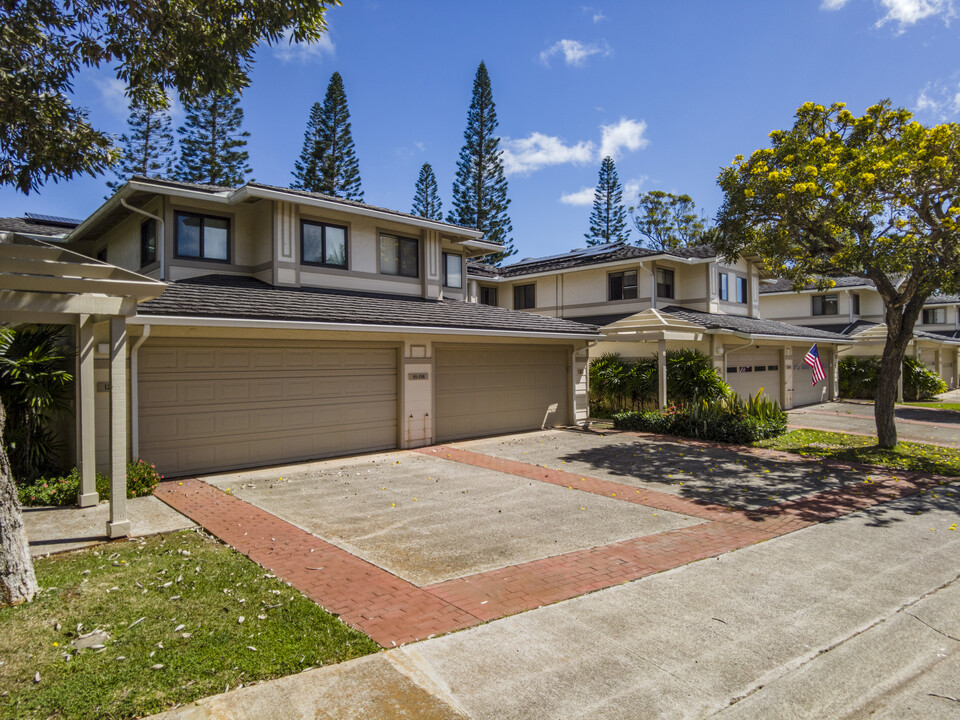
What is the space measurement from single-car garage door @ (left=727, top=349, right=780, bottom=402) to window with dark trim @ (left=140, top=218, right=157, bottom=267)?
1752cm

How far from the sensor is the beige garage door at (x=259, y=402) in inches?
396

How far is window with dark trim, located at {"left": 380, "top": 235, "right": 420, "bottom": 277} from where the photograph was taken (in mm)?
15258

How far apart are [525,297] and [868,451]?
52.1 ft

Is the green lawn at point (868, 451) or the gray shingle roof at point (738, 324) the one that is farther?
the gray shingle roof at point (738, 324)

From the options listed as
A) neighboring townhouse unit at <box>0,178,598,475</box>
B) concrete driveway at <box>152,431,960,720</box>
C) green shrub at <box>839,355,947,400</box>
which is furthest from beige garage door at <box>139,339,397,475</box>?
green shrub at <box>839,355,947,400</box>

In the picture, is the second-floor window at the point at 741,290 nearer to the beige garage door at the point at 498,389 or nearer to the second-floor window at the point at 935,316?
the beige garage door at the point at 498,389

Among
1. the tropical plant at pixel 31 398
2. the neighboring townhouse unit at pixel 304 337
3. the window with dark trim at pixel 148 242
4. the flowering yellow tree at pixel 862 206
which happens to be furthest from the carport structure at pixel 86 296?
the flowering yellow tree at pixel 862 206

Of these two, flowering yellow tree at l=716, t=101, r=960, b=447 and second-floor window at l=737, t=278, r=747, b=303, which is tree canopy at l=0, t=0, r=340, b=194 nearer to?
flowering yellow tree at l=716, t=101, r=960, b=447

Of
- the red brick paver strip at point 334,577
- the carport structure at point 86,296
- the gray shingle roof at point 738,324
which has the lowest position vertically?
the red brick paver strip at point 334,577

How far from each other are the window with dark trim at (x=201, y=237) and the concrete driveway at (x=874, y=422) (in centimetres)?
1678

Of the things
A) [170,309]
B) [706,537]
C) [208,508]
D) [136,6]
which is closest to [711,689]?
[706,537]

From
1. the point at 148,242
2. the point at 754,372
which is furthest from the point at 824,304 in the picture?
the point at 148,242

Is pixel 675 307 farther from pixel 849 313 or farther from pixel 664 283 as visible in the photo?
pixel 849 313

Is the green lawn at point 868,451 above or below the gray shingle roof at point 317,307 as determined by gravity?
below
